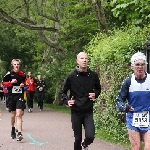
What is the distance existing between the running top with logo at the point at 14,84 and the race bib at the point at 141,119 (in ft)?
16.5

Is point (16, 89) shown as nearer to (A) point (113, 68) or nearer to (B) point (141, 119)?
(A) point (113, 68)

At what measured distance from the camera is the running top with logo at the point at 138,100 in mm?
6367

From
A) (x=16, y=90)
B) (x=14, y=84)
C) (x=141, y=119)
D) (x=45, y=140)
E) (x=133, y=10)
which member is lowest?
(x=45, y=140)

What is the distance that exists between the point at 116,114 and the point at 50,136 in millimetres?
2074

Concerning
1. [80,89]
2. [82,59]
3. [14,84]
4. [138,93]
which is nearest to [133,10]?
[82,59]

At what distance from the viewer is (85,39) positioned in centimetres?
2216

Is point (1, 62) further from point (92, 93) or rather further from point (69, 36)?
point (92, 93)

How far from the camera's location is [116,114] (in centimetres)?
1132

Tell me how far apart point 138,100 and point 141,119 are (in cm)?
28

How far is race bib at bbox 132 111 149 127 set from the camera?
20.9 feet

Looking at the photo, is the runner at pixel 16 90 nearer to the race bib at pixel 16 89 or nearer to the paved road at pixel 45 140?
the race bib at pixel 16 89

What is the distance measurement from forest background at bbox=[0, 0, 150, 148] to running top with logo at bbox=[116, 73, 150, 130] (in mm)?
2143

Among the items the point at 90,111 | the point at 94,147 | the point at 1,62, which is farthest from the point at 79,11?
the point at 1,62

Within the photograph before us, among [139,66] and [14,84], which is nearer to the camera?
[139,66]
